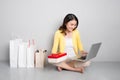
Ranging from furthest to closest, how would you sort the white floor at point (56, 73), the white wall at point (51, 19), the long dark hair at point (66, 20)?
the white wall at point (51, 19) < the long dark hair at point (66, 20) < the white floor at point (56, 73)

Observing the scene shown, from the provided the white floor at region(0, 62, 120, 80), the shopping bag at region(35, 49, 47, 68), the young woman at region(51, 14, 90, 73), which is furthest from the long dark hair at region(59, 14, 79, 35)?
the white floor at region(0, 62, 120, 80)

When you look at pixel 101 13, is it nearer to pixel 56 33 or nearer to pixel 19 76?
pixel 56 33

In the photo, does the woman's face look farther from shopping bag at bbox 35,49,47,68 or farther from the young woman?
shopping bag at bbox 35,49,47,68

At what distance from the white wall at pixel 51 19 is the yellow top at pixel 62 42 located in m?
0.15

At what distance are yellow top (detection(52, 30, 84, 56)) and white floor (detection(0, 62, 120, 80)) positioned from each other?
0.19m

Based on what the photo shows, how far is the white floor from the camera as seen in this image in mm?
1772

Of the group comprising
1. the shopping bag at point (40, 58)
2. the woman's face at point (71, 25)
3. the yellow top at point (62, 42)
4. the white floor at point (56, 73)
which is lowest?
the white floor at point (56, 73)

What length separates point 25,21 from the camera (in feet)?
7.27

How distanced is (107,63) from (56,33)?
0.65m

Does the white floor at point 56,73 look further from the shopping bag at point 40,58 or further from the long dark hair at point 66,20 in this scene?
the long dark hair at point 66,20

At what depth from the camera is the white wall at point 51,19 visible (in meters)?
2.20

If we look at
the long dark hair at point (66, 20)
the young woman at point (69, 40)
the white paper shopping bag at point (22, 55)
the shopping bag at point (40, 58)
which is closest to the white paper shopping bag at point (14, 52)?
the white paper shopping bag at point (22, 55)

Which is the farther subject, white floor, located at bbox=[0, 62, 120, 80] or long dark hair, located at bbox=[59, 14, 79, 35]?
long dark hair, located at bbox=[59, 14, 79, 35]

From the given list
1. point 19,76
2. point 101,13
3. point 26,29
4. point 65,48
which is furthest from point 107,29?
point 19,76
